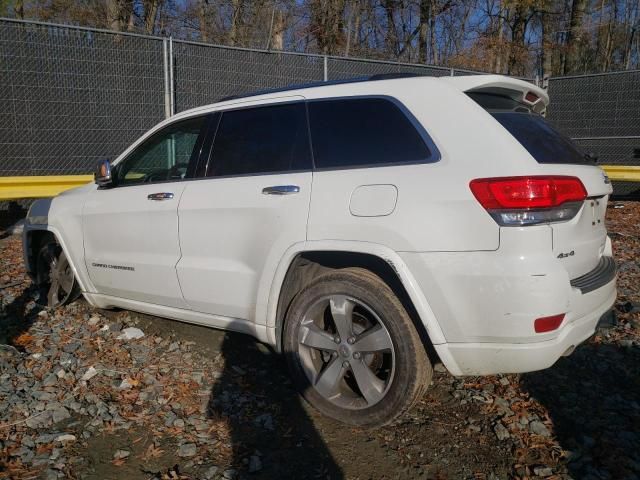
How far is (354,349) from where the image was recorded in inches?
121

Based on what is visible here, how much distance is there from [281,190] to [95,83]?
6870mm

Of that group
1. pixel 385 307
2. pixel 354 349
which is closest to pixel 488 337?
pixel 385 307

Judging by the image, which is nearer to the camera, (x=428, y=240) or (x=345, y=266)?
(x=428, y=240)

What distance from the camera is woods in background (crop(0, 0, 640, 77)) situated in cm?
1866

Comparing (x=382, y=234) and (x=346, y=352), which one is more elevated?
(x=382, y=234)

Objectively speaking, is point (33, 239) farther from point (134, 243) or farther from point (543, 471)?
point (543, 471)

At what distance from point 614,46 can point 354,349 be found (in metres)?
28.9

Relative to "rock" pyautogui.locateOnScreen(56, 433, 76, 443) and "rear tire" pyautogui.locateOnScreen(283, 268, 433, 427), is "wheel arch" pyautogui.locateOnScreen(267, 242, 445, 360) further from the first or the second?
"rock" pyautogui.locateOnScreen(56, 433, 76, 443)

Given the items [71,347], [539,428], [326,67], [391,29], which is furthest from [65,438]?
[391,29]

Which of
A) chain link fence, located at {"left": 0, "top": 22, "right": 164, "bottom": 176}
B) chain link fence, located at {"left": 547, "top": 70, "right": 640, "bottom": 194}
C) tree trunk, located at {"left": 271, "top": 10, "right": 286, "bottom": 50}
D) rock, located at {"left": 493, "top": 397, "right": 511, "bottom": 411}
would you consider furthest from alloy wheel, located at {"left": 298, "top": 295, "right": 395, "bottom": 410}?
tree trunk, located at {"left": 271, "top": 10, "right": 286, "bottom": 50}

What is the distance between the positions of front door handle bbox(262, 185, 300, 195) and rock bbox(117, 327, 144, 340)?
195 centimetres

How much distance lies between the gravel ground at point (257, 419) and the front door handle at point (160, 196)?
3.82 ft

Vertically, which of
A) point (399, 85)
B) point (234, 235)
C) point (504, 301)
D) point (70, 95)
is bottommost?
point (504, 301)

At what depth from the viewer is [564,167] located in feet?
9.27
